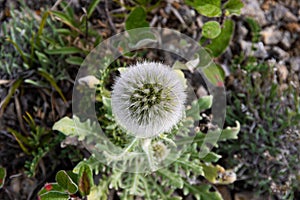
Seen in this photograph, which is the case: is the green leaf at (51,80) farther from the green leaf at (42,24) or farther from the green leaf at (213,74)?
the green leaf at (213,74)

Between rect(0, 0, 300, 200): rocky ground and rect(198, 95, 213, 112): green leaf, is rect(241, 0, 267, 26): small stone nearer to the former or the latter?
rect(0, 0, 300, 200): rocky ground

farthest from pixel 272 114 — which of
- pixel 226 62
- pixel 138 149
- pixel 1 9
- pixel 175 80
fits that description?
pixel 1 9

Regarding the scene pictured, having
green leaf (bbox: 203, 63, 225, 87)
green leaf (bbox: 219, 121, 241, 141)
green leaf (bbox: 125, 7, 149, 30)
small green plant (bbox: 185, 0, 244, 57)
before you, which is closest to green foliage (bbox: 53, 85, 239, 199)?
green leaf (bbox: 219, 121, 241, 141)

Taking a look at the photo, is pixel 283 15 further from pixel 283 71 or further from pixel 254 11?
pixel 283 71

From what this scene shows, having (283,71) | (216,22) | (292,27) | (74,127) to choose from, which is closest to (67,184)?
(74,127)

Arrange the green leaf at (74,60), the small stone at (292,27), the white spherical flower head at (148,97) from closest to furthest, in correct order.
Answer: the white spherical flower head at (148,97)
the green leaf at (74,60)
the small stone at (292,27)

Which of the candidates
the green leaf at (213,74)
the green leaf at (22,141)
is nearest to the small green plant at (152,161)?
the green leaf at (213,74)
